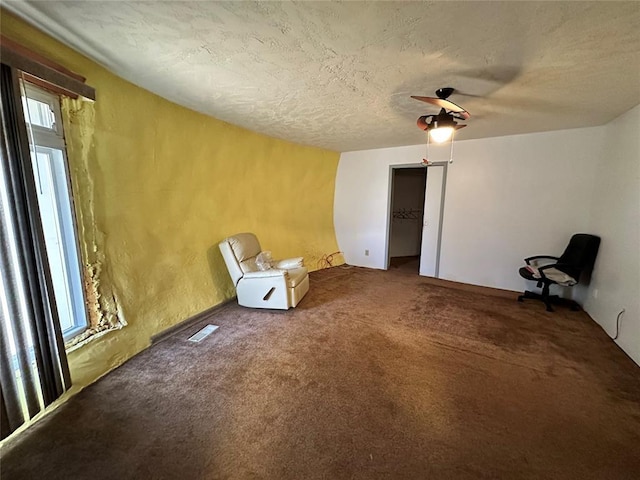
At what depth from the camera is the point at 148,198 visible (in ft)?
8.03

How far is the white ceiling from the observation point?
1342 mm

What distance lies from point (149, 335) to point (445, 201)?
4.39 meters

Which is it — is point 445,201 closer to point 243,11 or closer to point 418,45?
point 418,45

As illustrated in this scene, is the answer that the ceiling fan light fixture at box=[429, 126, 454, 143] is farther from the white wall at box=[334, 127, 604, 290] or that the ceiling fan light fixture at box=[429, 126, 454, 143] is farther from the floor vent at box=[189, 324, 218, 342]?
the floor vent at box=[189, 324, 218, 342]

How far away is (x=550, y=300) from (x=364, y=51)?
148 inches

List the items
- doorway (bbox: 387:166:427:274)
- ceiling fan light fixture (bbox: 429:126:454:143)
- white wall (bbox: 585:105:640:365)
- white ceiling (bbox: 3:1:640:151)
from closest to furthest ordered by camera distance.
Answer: white ceiling (bbox: 3:1:640:151) → white wall (bbox: 585:105:640:365) → ceiling fan light fixture (bbox: 429:126:454:143) → doorway (bbox: 387:166:427:274)

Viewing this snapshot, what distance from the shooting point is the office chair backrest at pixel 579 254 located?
3041 millimetres

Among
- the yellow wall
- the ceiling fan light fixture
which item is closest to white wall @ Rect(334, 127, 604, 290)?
the ceiling fan light fixture

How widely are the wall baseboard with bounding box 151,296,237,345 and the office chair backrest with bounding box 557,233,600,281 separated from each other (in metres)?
4.19

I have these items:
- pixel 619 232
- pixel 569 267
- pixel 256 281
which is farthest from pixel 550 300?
pixel 256 281

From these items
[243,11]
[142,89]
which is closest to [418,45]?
[243,11]

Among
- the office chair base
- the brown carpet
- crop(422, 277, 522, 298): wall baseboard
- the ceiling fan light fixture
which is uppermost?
the ceiling fan light fixture

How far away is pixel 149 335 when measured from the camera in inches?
96.6

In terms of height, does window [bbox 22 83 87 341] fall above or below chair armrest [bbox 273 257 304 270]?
above
